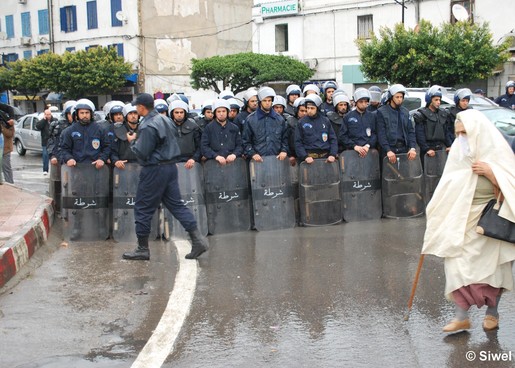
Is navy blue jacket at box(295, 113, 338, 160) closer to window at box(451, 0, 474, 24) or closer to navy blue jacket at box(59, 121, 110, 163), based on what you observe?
navy blue jacket at box(59, 121, 110, 163)

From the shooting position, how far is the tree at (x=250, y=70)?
34.1 m

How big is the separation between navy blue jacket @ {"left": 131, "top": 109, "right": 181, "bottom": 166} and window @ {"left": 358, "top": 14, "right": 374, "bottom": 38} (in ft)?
90.6

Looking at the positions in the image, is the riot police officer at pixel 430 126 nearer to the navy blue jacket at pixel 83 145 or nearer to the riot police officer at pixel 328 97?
the riot police officer at pixel 328 97

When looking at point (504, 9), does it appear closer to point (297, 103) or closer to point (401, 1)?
point (401, 1)

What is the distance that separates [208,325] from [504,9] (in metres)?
27.7

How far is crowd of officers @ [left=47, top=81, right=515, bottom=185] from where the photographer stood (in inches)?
343

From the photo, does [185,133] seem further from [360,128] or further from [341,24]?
[341,24]

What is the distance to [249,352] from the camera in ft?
14.8

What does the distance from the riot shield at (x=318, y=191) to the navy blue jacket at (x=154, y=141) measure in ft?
8.02

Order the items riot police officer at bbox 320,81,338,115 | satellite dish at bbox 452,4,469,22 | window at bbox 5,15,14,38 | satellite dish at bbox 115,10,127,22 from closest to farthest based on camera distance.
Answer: riot police officer at bbox 320,81,338,115, satellite dish at bbox 452,4,469,22, satellite dish at bbox 115,10,127,22, window at bbox 5,15,14,38

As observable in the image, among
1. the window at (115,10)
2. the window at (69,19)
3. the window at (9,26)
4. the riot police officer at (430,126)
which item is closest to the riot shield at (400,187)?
the riot police officer at (430,126)

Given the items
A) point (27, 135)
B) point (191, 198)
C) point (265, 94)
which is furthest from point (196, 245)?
point (27, 135)

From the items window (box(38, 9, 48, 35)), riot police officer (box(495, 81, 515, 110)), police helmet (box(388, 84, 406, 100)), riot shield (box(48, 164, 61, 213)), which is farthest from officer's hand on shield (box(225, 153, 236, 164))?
window (box(38, 9, 48, 35))

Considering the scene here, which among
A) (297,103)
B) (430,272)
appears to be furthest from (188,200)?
(430,272)
